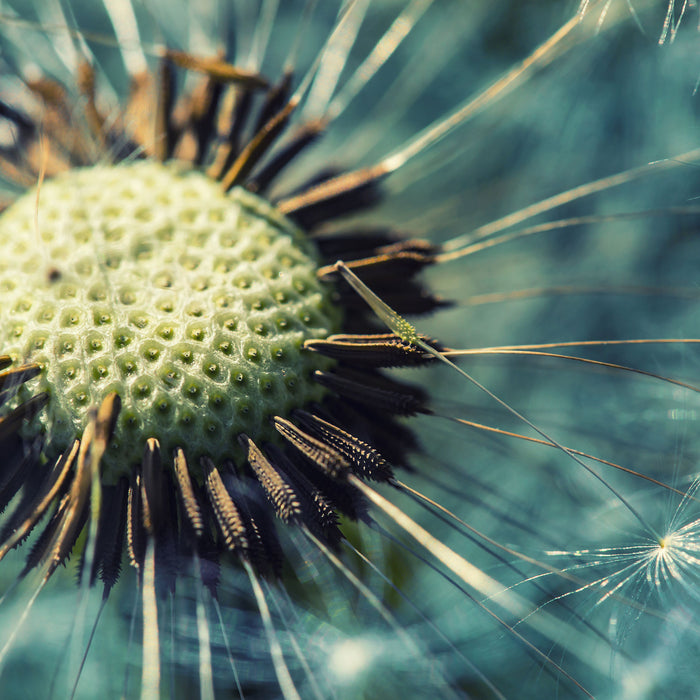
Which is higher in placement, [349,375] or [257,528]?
[349,375]

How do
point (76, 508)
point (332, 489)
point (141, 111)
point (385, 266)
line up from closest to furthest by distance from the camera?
1. point (76, 508)
2. point (332, 489)
3. point (385, 266)
4. point (141, 111)

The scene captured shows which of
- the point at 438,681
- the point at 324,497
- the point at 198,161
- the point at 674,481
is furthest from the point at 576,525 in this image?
the point at 198,161

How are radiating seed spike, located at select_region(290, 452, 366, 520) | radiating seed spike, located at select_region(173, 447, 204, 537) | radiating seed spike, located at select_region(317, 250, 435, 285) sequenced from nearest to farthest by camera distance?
radiating seed spike, located at select_region(173, 447, 204, 537)
radiating seed spike, located at select_region(290, 452, 366, 520)
radiating seed spike, located at select_region(317, 250, 435, 285)

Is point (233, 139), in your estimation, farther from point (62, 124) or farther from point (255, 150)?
point (62, 124)

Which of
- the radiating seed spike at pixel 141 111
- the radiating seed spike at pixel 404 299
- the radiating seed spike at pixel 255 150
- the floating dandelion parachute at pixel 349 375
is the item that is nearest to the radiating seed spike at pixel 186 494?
the floating dandelion parachute at pixel 349 375

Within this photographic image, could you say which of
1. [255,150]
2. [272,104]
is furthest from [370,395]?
[272,104]

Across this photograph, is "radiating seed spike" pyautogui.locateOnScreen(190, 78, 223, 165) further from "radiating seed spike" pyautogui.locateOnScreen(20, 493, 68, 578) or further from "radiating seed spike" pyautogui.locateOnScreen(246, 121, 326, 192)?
"radiating seed spike" pyautogui.locateOnScreen(20, 493, 68, 578)

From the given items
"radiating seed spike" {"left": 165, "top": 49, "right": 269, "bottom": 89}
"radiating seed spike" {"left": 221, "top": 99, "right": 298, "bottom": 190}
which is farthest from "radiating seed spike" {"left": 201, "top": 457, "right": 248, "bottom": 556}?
"radiating seed spike" {"left": 165, "top": 49, "right": 269, "bottom": 89}

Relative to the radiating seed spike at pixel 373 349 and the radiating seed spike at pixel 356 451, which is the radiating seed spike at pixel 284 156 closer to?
the radiating seed spike at pixel 373 349
